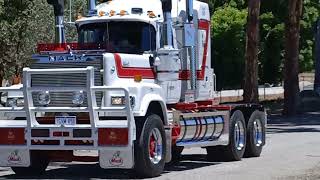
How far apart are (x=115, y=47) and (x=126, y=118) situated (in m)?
2.15

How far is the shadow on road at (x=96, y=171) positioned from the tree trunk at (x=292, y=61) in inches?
821

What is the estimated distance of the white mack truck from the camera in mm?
12709

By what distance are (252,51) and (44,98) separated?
21692mm

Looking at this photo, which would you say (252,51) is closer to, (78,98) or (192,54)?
(192,54)

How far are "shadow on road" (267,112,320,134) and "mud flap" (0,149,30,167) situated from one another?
1499 centimetres

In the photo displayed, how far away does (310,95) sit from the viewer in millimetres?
43906

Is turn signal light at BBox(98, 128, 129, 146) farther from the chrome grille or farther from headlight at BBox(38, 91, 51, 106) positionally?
headlight at BBox(38, 91, 51, 106)

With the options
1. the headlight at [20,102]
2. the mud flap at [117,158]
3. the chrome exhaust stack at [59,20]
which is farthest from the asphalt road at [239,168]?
the chrome exhaust stack at [59,20]

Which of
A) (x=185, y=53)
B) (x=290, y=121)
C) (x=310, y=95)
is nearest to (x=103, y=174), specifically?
(x=185, y=53)

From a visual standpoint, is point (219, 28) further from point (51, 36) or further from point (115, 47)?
point (115, 47)

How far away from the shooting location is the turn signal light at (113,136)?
41.0 ft

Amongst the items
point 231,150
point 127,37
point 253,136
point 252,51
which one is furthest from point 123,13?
point 252,51

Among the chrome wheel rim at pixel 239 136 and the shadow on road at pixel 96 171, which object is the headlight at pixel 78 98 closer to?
the shadow on road at pixel 96 171

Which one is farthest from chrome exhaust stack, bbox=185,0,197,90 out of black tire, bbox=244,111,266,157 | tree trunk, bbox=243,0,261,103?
tree trunk, bbox=243,0,261,103
